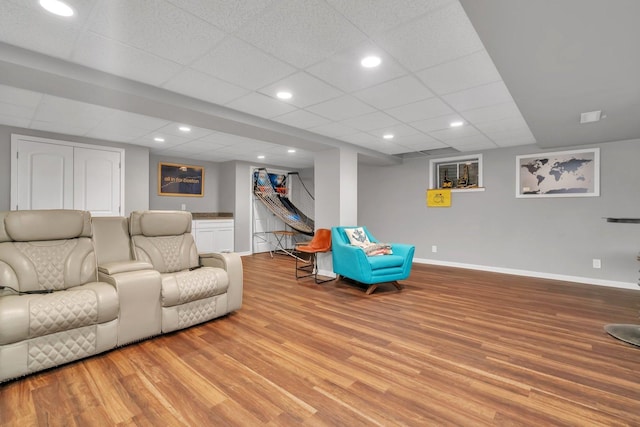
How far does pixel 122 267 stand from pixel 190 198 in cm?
453

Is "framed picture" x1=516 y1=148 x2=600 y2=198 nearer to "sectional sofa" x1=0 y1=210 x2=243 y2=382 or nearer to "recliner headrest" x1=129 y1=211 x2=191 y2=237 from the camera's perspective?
"sectional sofa" x1=0 y1=210 x2=243 y2=382

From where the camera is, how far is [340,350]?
2.31 meters

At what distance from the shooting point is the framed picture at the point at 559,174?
4586 mm

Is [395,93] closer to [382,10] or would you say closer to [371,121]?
[371,121]

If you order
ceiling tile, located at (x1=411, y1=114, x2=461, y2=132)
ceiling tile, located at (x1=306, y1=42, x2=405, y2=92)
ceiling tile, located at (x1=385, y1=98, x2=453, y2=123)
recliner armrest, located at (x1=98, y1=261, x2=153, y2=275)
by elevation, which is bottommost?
recliner armrest, located at (x1=98, y1=261, x2=153, y2=275)

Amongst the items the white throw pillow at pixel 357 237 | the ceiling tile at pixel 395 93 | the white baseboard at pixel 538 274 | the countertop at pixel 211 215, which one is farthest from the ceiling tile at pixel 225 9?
the white baseboard at pixel 538 274

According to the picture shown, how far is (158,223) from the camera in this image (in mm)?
3027

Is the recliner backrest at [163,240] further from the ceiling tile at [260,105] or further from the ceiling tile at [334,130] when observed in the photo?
the ceiling tile at [334,130]

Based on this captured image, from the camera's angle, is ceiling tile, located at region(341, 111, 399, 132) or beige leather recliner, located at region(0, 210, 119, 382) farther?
ceiling tile, located at region(341, 111, 399, 132)

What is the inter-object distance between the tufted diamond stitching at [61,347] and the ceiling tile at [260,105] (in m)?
2.40

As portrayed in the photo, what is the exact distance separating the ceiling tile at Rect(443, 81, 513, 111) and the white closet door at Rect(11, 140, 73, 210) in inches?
218

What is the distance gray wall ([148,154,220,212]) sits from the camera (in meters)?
6.16

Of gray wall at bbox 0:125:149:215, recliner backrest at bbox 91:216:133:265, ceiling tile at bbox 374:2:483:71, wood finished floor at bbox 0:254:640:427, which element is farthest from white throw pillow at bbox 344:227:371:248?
gray wall at bbox 0:125:149:215

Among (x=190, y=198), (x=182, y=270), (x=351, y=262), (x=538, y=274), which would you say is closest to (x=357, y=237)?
(x=351, y=262)
